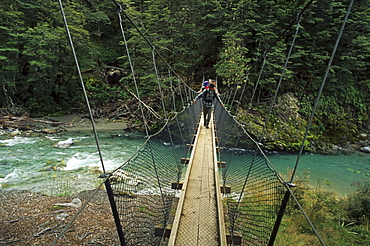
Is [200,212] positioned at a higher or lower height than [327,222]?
higher

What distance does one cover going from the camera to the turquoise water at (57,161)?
3.74 m

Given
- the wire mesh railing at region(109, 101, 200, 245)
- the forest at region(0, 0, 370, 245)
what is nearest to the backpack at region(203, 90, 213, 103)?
the wire mesh railing at region(109, 101, 200, 245)

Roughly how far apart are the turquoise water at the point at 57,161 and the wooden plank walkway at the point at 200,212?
2385mm

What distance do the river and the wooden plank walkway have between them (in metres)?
2.39

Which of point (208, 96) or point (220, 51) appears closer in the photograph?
point (208, 96)

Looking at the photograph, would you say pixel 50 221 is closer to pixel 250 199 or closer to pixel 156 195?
pixel 156 195

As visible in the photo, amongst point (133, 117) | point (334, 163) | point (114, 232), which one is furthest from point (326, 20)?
point (114, 232)

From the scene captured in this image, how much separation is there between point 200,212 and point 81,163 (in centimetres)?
395

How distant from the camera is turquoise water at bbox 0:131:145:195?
3.74m

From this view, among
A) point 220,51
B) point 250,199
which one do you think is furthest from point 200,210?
point 220,51

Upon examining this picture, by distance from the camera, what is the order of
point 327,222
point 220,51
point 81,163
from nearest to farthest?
point 327,222 → point 81,163 → point 220,51

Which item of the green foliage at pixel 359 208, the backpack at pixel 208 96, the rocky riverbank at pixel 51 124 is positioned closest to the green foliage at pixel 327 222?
the green foliage at pixel 359 208

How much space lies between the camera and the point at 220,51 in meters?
8.75

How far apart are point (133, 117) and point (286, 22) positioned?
22.0 feet
